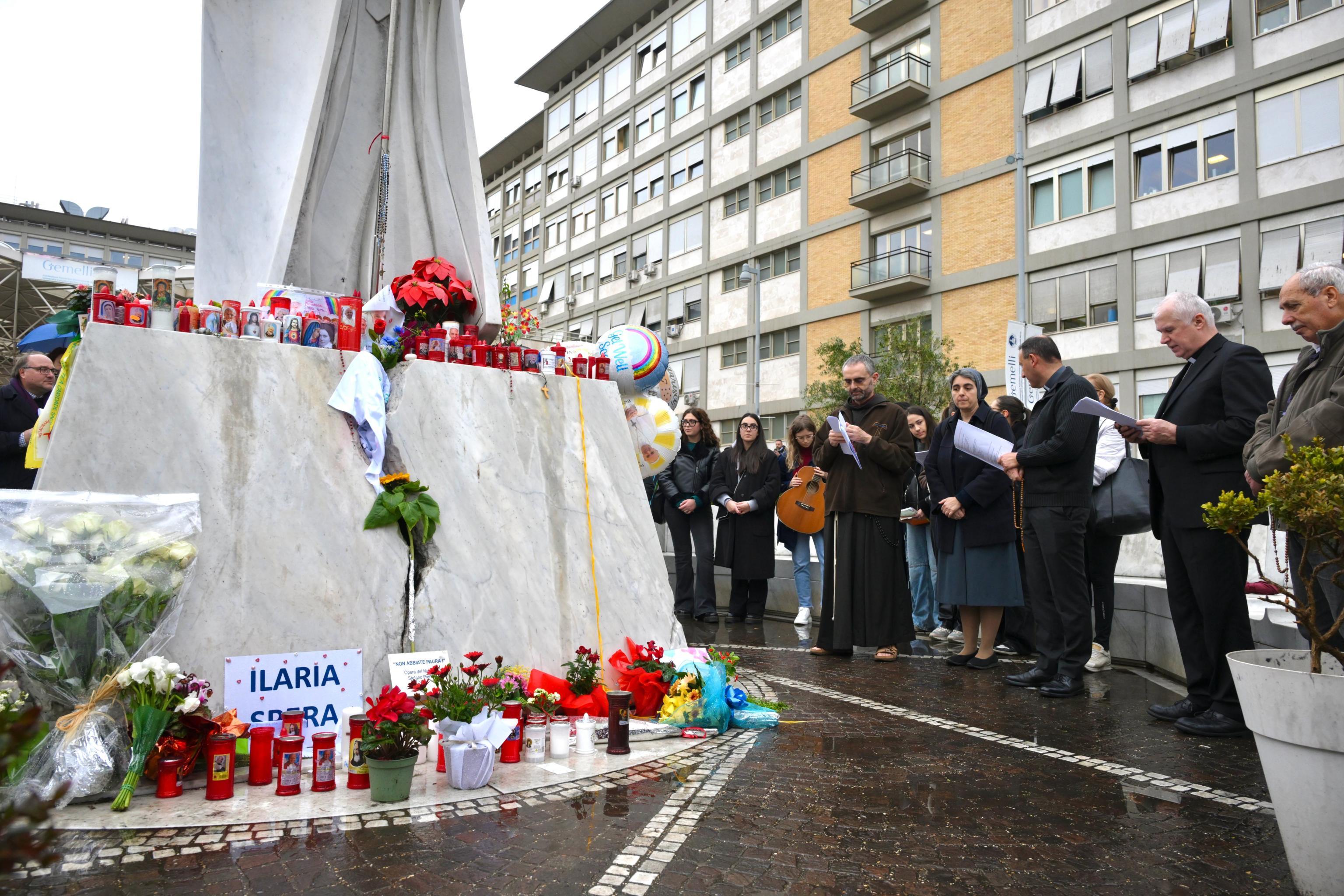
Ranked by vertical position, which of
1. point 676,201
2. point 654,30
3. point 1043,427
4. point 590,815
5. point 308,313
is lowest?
point 590,815

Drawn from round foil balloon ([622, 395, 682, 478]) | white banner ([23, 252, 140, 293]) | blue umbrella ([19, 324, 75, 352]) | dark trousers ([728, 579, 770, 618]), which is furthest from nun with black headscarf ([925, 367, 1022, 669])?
white banner ([23, 252, 140, 293])

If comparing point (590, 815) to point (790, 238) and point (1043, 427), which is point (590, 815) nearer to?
point (1043, 427)

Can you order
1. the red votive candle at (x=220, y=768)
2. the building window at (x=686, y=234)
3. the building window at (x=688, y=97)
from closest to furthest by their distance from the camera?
the red votive candle at (x=220, y=768), the building window at (x=686, y=234), the building window at (x=688, y=97)

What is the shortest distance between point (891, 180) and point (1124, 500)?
84.4 feet

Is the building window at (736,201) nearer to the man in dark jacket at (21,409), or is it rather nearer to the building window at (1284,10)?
the building window at (1284,10)

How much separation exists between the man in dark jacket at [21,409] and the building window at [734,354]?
30.5 m

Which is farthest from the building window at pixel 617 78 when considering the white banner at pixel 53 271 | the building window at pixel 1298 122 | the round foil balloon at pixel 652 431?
the round foil balloon at pixel 652 431

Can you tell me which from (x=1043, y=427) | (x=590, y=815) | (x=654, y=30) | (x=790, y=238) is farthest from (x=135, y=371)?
(x=654, y=30)

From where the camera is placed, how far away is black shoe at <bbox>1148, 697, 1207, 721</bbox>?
5395 mm

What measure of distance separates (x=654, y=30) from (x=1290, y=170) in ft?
98.3

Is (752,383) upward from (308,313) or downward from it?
upward

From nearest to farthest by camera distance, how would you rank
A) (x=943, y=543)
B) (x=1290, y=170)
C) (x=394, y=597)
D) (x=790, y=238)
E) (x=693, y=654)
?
(x=394, y=597) < (x=693, y=654) < (x=943, y=543) < (x=1290, y=170) < (x=790, y=238)

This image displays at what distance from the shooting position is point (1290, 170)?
21.2 meters

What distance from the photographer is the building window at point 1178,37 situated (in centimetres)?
2247
